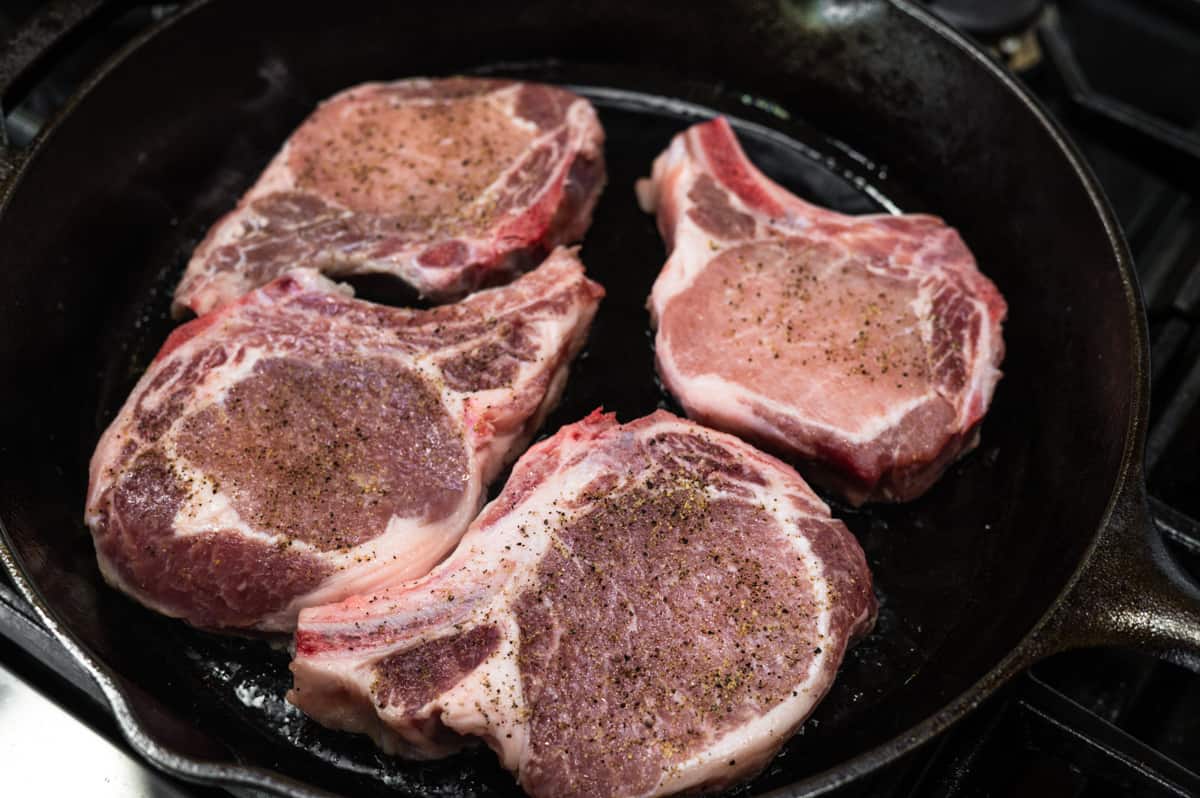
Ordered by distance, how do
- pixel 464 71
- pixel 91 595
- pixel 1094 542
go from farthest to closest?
pixel 464 71, pixel 91 595, pixel 1094 542

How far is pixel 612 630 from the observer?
2439 mm

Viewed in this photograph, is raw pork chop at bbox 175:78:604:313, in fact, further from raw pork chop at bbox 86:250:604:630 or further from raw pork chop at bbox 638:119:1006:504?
raw pork chop at bbox 638:119:1006:504

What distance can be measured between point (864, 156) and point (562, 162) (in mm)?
1050

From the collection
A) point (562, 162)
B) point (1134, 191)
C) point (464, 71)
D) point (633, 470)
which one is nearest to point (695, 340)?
point (633, 470)

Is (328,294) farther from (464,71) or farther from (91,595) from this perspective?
(464,71)

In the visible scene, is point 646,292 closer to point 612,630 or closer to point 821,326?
point 821,326

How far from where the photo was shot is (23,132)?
3518 mm

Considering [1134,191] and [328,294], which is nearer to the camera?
[328,294]

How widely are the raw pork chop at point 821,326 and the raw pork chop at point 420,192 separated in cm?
38

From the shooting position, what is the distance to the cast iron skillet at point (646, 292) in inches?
96.6

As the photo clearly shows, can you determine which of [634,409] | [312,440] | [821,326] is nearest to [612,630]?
[634,409]

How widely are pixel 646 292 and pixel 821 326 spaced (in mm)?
558

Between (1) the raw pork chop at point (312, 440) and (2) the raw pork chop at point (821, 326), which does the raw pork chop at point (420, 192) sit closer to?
(1) the raw pork chop at point (312, 440)

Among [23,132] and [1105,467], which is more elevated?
[1105,467]
